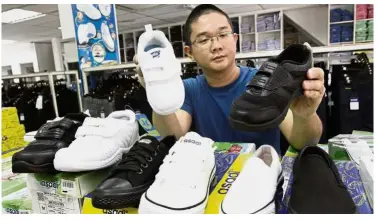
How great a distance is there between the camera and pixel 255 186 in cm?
47

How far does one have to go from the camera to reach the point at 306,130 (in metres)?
0.73

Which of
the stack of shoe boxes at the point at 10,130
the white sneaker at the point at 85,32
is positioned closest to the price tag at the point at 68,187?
the white sneaker at the point at 85,32

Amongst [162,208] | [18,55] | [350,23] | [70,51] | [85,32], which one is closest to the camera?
[162,208]

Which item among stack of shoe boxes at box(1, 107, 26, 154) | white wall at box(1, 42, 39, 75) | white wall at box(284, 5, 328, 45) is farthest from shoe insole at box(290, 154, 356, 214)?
white wall at box(1, 42, 39, 75)

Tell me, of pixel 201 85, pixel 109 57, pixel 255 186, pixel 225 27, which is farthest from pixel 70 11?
pixel 255 186

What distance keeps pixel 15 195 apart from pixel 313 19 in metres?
5.37

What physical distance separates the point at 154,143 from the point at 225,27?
0.49 meters

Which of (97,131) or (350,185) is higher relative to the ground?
(97,131)

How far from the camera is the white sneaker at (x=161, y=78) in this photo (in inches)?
25.4

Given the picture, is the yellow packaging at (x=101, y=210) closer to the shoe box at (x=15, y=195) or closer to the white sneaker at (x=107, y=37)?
the shoe box at (x=15, y=195)

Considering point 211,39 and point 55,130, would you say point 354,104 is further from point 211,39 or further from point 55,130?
point 55,130

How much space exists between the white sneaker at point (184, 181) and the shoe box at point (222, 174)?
0.08 ft

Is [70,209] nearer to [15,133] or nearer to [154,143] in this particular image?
[154,143]

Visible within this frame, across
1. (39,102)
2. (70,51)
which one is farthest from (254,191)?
(70,51)
